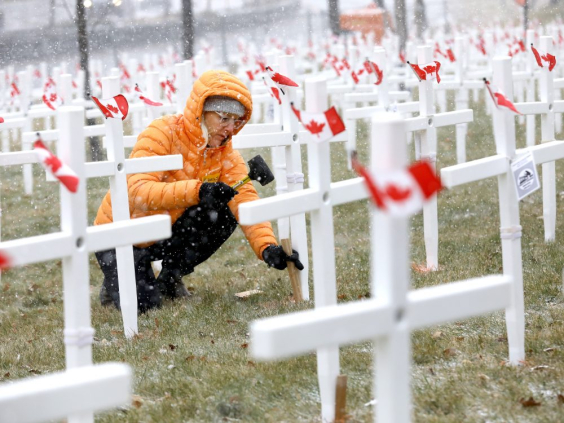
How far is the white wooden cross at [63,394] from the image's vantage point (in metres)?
2.08

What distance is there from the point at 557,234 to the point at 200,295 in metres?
2.74

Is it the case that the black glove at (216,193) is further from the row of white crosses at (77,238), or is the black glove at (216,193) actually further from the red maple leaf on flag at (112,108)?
the row of white crosses at (77,238)

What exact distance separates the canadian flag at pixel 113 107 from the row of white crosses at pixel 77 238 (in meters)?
1.90

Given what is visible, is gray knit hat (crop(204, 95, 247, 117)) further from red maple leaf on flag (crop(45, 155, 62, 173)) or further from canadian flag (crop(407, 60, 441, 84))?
red maple leaf on flag (crop(45, 155, 62, 173))

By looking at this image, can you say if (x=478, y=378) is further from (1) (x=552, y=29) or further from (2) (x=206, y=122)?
(1) (x=552, y=29)

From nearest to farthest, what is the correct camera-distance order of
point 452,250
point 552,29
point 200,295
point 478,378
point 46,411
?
point 46,411 < point 478,378 < point 200,295 < point 452,250 < point 552,29

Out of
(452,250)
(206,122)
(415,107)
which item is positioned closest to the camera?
(206,122)

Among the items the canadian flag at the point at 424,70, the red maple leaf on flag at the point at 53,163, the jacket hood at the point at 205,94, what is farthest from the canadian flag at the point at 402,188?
the canadian flag at the point at 424,70

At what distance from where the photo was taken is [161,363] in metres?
Result: 4.67

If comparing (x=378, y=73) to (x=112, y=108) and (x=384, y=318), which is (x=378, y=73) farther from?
(x=384, y=318)

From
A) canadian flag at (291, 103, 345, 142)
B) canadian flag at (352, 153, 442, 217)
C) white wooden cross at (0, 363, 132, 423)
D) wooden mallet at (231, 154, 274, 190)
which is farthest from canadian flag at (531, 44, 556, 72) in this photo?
white wooden cross at (0, 363, 132, 423)

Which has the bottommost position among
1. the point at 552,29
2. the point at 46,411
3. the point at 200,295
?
the point at 200,295

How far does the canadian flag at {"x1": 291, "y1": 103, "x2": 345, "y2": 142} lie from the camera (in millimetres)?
3361

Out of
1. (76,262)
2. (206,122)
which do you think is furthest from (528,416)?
(206,122)
